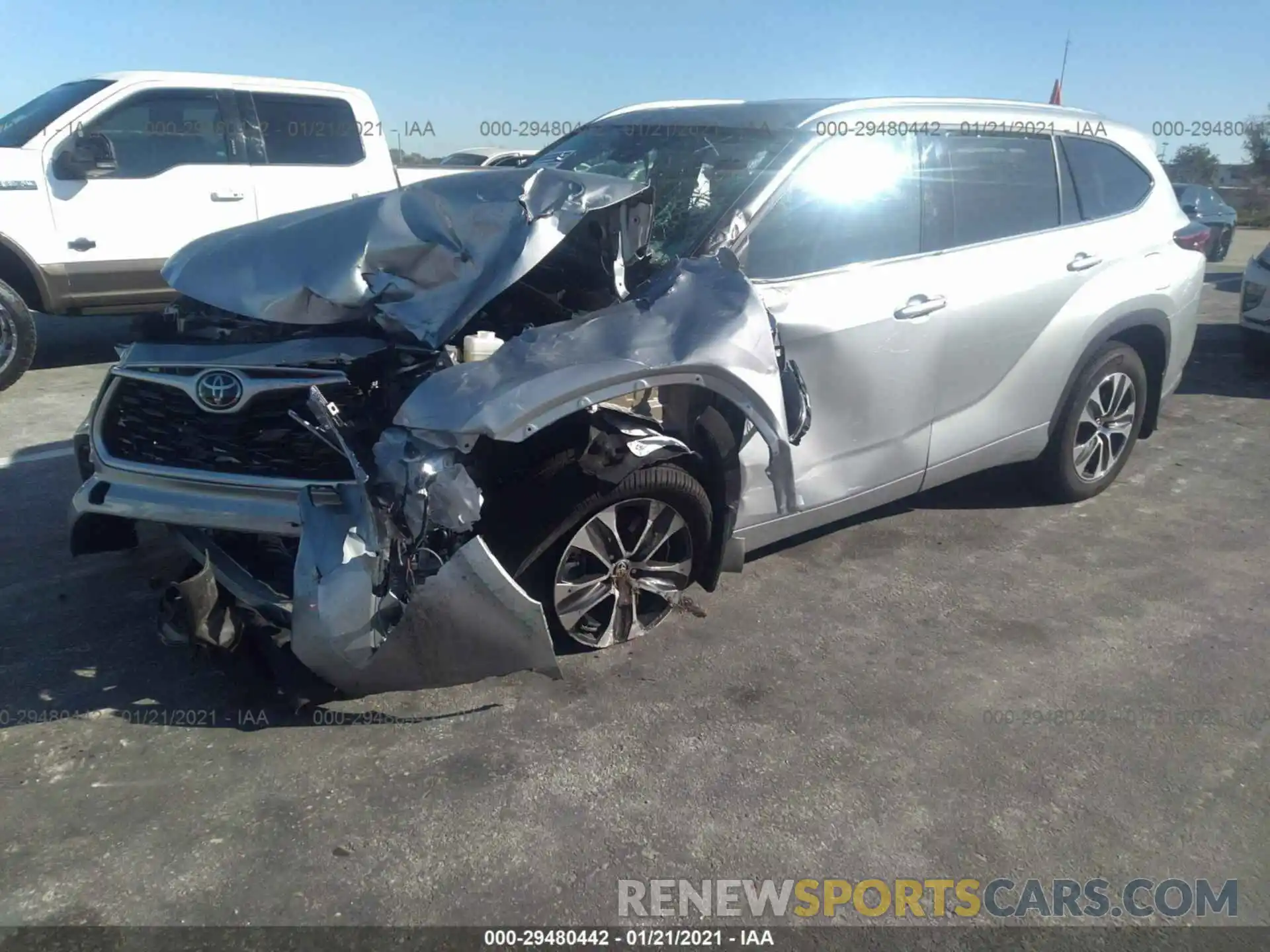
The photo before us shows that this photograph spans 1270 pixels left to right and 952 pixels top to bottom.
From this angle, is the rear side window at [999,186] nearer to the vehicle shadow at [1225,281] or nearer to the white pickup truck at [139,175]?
the white pickup truck at [139,175]

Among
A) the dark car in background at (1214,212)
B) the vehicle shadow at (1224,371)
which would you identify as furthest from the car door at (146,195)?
the dark car in background at (1214,212)

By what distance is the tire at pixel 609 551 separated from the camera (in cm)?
309

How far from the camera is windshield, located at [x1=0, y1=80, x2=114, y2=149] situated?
707 centimetres

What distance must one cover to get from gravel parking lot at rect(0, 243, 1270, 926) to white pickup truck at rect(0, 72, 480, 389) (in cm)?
358

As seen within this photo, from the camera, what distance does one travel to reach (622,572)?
11.2ft

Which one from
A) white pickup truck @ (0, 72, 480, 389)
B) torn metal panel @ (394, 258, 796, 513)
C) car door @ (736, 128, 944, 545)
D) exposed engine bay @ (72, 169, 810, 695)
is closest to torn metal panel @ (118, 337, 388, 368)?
exposed engine bay @ (72, 169, 810, 695)

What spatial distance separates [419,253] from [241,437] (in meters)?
0.83

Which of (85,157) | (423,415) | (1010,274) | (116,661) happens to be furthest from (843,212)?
(85,157)

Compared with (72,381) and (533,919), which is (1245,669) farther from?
(72,381)

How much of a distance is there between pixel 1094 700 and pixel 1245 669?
70cm

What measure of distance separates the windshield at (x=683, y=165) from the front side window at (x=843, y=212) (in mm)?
169

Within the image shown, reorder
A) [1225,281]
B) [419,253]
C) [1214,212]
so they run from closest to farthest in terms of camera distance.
→ [419,253] < [1225,281] < [1214,212]

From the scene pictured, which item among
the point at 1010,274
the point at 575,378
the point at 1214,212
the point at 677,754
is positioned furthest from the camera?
the point at 1214,212

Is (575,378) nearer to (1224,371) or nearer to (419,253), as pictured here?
(419,253)
